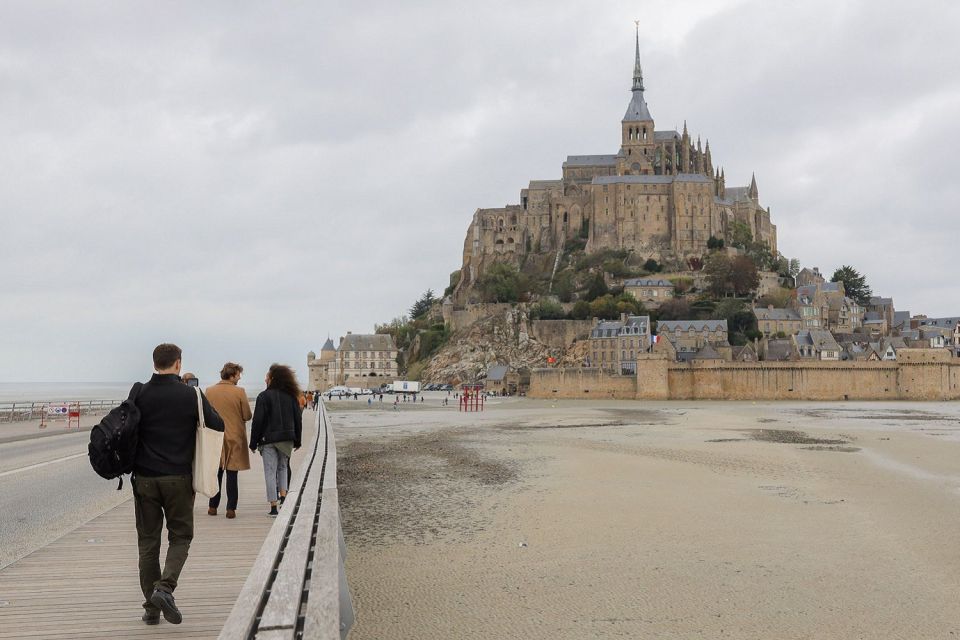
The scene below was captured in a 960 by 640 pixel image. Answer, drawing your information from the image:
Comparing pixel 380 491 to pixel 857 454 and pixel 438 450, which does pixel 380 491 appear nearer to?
pixel 438 450

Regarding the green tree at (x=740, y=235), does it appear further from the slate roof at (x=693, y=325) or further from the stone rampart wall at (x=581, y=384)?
the stone rampart wall at (x=581, y=384)

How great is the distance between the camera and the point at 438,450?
20.3 metres

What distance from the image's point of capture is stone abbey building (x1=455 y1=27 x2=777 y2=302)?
8138 cm

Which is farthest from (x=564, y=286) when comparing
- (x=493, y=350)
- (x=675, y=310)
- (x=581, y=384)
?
(x=581, y=384)

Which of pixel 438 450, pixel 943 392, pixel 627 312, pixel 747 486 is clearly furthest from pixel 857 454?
pixel 627 312

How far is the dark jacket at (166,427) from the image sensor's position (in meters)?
4.54

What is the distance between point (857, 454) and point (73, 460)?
18.0 meters

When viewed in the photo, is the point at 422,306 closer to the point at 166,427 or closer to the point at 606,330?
the point at 606,330

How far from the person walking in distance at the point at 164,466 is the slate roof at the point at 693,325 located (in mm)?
61000

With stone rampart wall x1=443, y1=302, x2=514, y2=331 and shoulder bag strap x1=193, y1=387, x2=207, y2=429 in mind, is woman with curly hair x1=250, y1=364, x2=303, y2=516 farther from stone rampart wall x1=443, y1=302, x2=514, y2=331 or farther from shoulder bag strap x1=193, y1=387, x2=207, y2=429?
stone rampart wall x1=443, y1=302, x2=514, y2=331

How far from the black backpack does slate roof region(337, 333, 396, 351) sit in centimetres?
7637

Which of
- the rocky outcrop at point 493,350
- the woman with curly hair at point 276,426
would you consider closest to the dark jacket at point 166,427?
the woman with curly hair at point 276,426

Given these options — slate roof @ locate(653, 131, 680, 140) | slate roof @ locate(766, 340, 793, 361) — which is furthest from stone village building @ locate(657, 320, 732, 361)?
slate roof @ locate(653, 131, 680, 140)

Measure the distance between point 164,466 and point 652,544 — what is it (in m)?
6.31
